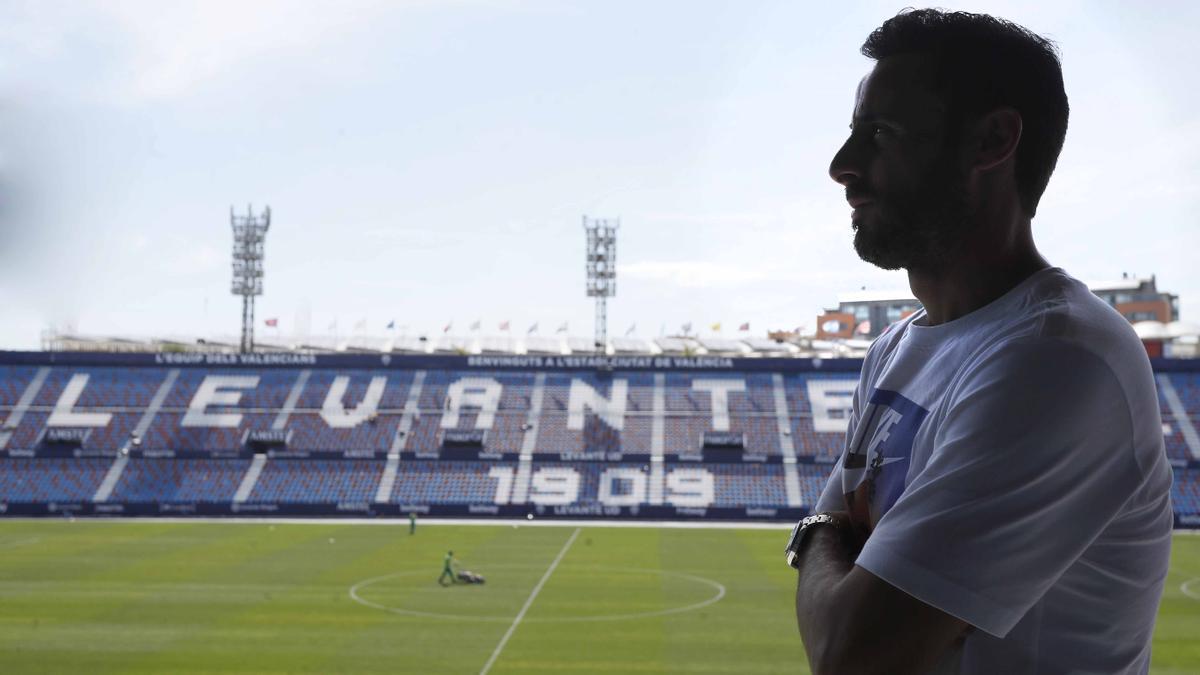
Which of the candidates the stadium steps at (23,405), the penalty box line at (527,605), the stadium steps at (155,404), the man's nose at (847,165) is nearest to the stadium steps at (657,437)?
the penalty box line at (527,605)

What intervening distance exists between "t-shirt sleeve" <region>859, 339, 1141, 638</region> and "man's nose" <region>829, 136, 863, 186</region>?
0.55 m

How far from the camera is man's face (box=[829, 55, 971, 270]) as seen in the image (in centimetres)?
192

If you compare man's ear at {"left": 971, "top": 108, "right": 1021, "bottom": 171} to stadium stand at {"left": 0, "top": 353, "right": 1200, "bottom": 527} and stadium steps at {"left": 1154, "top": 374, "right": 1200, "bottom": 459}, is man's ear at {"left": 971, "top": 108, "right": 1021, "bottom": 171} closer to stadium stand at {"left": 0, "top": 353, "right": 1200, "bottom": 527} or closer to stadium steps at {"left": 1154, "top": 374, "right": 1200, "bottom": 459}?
stadium stand at {"left": 0, "top": 353, "right": 1200, "bottom": 527}

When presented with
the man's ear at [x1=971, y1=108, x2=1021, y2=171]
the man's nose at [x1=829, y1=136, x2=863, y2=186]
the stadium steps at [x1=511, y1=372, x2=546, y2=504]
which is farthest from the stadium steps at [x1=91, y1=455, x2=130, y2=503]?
the man's ear at [x1=971, y1=108, x2=1021, y2=171]

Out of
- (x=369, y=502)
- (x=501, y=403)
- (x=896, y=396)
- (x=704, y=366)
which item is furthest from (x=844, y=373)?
(x=896, y=396)

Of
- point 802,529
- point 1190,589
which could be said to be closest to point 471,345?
point 1190,589

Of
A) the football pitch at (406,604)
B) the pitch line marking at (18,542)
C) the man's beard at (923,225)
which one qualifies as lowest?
the pitch line marking at (18,542)

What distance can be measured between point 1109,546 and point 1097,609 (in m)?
0.11

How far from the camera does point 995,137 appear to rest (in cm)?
190

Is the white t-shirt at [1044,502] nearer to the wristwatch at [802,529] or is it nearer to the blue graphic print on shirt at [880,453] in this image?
the blue graphic print on shirt at [880,453]

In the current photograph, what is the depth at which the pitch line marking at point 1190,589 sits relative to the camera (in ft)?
82.3

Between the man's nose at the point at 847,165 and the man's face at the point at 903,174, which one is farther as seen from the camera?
the man's nose at the point at 847,165

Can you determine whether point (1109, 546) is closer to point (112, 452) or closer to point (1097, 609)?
point (1097, 609)

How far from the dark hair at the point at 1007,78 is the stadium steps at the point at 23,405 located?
5273 cm
